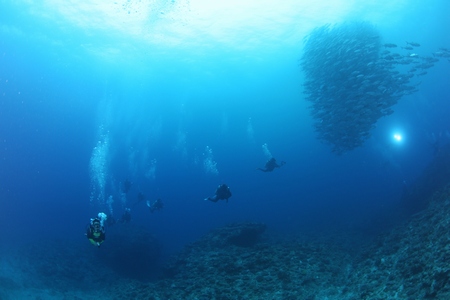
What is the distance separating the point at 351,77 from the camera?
45.7ft

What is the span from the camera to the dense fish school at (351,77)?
13.9m

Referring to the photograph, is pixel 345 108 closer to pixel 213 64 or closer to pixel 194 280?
pixel 194 280

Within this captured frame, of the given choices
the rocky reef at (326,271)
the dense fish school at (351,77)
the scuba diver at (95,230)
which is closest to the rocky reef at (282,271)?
the rocky reef at (326,271)

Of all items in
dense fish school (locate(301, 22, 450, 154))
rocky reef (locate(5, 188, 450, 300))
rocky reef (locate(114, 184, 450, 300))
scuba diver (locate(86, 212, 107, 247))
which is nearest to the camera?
scuba diver (locate(86, 212, 107, 247))

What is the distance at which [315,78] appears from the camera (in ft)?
52.3

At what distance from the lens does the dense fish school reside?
45.5ft

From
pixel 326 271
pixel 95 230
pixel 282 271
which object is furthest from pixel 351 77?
pixel 95 230

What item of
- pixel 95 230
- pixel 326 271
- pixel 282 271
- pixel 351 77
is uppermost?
pixel 351 77

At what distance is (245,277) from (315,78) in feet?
40.4

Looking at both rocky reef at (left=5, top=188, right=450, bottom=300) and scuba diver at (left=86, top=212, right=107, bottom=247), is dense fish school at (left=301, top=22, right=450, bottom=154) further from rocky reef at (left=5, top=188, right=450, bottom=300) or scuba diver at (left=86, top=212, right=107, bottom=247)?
scuba diver at (left=86, top=212, right=107, bottom=247)

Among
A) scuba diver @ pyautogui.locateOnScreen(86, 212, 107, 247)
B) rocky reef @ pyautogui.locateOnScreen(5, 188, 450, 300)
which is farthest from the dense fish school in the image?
scuba diver @ pyautogui.locateOnScreen(86, 212, 107, 247)

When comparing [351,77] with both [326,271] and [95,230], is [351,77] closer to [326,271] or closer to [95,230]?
[326,271]

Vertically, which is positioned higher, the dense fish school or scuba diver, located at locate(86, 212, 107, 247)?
the dense fish school

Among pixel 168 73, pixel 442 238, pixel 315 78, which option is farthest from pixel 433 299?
pixel 168 73
